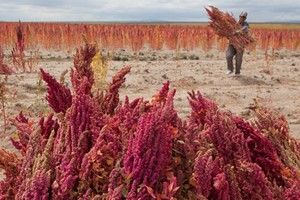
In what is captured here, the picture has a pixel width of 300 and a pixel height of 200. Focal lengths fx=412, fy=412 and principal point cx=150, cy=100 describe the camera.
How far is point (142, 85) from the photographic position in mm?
Answer: 8703

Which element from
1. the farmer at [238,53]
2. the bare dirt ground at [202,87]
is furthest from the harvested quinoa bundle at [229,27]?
the bare dirt ground at [202,87]

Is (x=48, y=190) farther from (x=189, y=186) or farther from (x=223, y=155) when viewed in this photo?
(x=223, y=155)

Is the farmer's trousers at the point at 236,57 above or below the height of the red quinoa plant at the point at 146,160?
below

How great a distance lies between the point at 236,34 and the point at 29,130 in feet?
29.0

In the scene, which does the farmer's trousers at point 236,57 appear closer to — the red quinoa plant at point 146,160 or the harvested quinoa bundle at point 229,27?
the harvested quinoa bundle at point 229,27

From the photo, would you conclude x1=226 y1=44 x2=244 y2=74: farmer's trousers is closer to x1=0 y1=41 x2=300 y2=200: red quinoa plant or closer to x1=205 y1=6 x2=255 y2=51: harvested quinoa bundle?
x1=205 y1=6 x2=255 y2=51: harvested quinoa bundle

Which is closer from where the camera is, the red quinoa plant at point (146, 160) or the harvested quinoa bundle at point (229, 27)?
the red quinoa plant at point (146, 160)

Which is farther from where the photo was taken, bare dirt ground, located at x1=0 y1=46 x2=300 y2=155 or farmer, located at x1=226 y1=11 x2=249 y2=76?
farmer, located at x1=226 y1=11 x2=249 y2=76

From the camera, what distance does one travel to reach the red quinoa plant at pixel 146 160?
1084 millimetres

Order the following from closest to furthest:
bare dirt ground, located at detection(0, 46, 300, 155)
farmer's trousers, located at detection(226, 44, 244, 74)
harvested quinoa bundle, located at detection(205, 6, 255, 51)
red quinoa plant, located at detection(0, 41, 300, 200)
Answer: red quinoa plant, located at detection(0, 41, 300, 200), bare dirt ground, located at detection(0, 46, 300, 155), harvested quinoa bundle, located at detection(205, 6, 255, 51), farmer's trousers, located at detection(226, 44, 244, 74)

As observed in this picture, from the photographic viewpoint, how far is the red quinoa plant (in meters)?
1.08

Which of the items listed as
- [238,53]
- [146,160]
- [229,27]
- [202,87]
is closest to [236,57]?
[238,53]

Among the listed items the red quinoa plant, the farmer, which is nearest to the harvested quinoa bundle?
the farmer

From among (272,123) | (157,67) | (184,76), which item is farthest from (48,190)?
(157,67)
